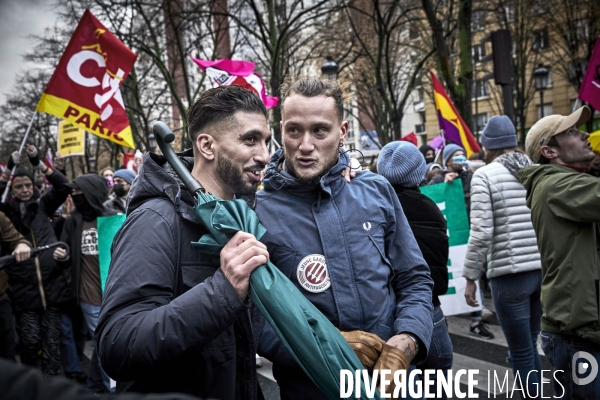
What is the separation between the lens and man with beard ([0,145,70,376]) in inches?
223

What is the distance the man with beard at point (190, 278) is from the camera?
64.7 inches

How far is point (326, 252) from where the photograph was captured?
7.54 feet

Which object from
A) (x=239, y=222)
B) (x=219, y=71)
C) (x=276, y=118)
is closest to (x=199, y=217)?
(x=239, y=222)

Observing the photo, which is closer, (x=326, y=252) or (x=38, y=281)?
(x=326, y=252)

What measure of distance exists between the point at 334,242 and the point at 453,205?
354cm

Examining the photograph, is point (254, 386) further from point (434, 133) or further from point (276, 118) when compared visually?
point (434, 133)

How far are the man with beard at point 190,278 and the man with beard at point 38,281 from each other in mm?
4284

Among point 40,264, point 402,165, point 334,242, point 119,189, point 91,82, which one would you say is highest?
point 91,82

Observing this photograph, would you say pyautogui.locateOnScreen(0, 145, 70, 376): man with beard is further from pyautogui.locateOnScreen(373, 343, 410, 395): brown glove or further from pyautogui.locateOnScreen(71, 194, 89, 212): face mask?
pyautogui.locateOnScreen(373, 343, 410, 395): brown glove

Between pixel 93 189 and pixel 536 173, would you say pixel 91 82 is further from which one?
pixel 536 173

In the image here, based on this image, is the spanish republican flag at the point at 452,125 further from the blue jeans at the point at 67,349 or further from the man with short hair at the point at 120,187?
the blue jeans at the point at 67,349

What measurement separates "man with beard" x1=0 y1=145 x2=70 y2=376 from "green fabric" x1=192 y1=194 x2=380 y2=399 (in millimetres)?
4587

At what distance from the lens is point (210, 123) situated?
6.86 ft

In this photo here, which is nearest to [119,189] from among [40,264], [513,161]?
[40,264]
